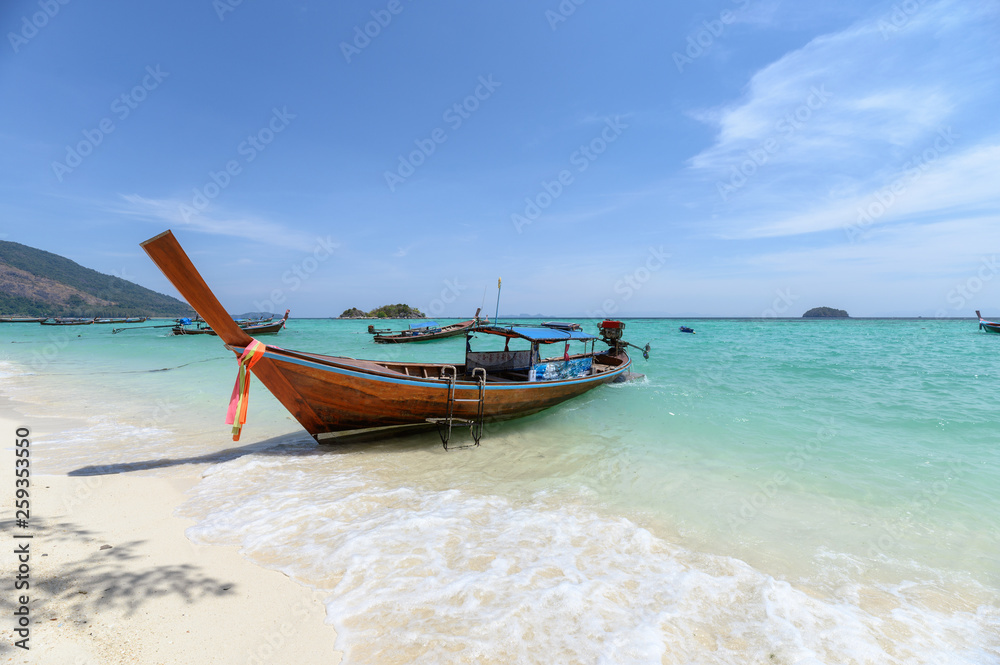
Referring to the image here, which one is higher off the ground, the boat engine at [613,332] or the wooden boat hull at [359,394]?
the boat engine at [613,332]

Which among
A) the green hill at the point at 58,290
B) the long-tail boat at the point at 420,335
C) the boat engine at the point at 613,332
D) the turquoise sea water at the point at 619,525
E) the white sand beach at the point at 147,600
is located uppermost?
the green hill at the point at 58,290

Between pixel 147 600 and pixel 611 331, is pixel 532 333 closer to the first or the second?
pixel 147 600

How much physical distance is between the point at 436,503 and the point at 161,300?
21003 centimetres

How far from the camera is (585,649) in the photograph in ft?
10.7

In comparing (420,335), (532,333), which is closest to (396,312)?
(420,335)

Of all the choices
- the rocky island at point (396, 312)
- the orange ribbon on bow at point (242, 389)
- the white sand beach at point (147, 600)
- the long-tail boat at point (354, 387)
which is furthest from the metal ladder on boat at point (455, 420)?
the rocky island at point (396, 312)

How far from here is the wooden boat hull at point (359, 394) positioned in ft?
23.8

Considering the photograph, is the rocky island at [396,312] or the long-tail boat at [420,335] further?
the rocky island at [396,312]

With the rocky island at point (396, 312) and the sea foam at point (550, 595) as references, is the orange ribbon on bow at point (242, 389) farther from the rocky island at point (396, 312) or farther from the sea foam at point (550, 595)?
the rocky island at point (396, 312)

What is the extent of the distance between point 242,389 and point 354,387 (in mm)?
1964

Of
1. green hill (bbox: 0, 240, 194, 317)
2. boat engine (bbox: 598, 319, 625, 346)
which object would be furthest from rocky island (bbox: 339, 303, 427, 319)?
boat engine (bbox: 598, 319, 625, 346)

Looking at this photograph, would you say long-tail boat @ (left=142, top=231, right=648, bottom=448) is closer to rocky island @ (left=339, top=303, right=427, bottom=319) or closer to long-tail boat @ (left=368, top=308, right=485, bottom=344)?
long-tail boat @ (left=368, top=308, right=485, bottom=344)

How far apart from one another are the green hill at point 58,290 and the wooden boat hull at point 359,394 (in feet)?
473

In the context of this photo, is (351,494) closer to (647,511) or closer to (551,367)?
(647,511)
